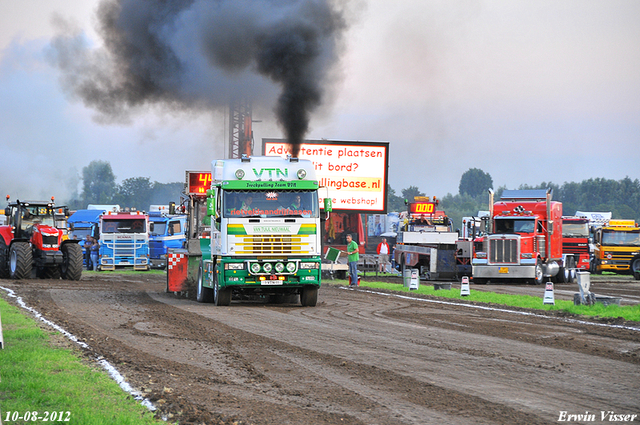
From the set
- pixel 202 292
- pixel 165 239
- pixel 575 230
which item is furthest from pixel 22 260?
pixel 575 230

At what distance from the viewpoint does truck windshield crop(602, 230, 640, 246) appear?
1694 inches

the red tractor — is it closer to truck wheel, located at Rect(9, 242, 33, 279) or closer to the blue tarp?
truck wheel, located at Rect(9, 242, 33, 279)

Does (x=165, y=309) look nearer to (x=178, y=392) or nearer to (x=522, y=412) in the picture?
(x=178, y=392)

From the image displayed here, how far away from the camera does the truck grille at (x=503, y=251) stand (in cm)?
3247

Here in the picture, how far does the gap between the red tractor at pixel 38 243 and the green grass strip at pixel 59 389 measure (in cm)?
1811

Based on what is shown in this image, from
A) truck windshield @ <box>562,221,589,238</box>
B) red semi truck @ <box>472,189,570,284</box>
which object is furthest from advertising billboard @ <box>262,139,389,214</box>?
truck windshield @ <box>562,221,589,238</box>

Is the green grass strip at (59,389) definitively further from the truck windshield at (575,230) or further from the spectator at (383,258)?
the truck windshield at (575,230)

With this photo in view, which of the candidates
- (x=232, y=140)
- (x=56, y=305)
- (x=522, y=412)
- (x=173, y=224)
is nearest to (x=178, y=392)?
(x=522, y=412)

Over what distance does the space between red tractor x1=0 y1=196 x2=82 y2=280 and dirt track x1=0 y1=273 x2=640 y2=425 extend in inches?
420

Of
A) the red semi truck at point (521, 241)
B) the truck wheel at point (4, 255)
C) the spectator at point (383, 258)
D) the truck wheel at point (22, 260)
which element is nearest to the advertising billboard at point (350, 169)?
the spectator at point (383, 258)

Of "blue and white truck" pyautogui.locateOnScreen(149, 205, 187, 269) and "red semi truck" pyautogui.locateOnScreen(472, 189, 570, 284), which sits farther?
"blue and white truck" pyautogui.locateOnScreen(149, 205, 187, 269)

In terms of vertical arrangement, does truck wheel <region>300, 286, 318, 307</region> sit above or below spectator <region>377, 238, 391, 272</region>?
below

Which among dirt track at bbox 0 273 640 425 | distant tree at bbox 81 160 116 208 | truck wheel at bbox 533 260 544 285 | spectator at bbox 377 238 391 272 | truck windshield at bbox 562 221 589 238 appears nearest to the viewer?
dirt track at bbox 0 273 640 425

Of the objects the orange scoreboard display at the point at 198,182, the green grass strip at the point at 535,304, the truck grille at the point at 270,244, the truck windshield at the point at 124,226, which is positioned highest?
the orange scoreboard display at the point at 198,182
